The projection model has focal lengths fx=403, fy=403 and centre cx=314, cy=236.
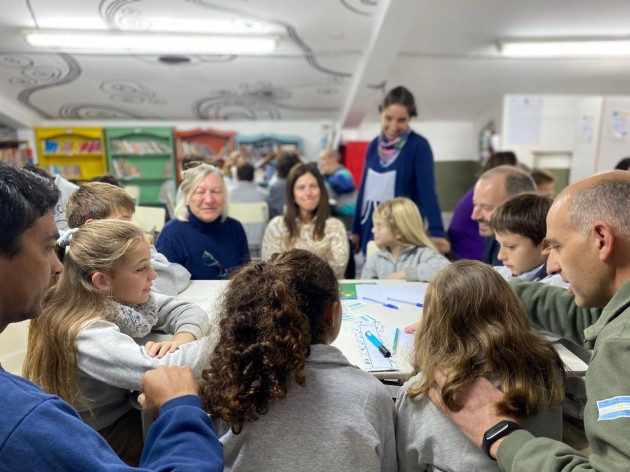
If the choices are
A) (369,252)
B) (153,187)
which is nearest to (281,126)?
(153,187)

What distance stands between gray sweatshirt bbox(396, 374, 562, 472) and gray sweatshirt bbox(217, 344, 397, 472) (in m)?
0.14

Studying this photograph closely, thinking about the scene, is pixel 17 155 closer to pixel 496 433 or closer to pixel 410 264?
pixel 410 264

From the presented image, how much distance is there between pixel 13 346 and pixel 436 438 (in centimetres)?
129

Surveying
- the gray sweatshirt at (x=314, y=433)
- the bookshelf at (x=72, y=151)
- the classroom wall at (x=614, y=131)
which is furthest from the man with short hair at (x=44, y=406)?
the bookshelf at (x=72, y=151)

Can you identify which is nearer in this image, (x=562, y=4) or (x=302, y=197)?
(x=302, y=197)

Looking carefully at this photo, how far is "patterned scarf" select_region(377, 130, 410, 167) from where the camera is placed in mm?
2459

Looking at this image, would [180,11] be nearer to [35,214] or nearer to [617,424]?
[35,214]

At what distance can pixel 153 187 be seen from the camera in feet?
20.5

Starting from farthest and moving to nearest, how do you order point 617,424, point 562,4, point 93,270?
1. point 562,4
2. point 93,270
3. point 617,424

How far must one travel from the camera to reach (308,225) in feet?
8.07

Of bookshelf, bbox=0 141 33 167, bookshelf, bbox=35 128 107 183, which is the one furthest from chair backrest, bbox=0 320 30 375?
bookshelf, bbox=35 128 107 183

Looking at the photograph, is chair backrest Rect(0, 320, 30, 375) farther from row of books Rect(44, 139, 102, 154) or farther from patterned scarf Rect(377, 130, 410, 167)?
row of books Rect(44, 139, 102, 154)

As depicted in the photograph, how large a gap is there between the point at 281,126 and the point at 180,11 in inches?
117

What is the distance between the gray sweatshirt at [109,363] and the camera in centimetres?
101
